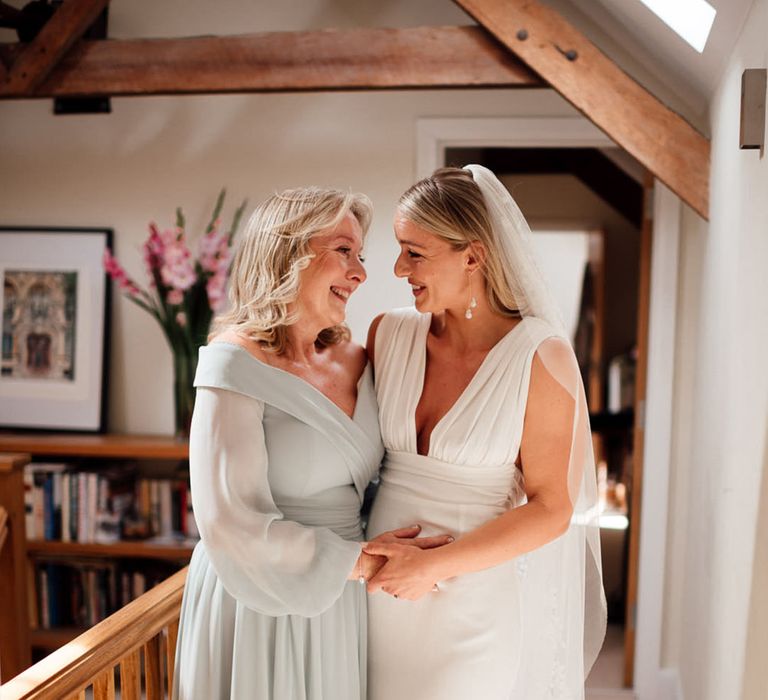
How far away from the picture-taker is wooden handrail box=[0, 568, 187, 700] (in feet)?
4.69

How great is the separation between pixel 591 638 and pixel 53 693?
47.5 inches

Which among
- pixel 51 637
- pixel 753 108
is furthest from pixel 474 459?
pixel 51 637

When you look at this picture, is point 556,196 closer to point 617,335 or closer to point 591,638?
point 617,335

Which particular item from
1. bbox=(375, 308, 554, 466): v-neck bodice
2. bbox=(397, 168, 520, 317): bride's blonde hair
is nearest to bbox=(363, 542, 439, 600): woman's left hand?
bbox=(375, 308, 554, 466): v-neck bodice

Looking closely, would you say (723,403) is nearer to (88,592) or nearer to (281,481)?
(281,481)

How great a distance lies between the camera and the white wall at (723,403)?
5.25ft

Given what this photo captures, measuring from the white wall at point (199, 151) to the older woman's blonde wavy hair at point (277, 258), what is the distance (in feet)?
5.61

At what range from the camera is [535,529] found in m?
1.71

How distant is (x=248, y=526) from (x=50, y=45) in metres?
2.08

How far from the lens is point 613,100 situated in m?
2.57

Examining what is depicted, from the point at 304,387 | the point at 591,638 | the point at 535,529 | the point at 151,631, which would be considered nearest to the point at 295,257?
the point at 304,387

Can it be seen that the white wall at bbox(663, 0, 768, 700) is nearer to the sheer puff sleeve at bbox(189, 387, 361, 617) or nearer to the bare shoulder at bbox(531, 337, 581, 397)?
the bare shoulder at bbox(531, 337, 581, 397)

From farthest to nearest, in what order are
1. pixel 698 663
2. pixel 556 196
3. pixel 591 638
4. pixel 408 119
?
pixel 556 196
pixel 408 119
pixel 698 663
pixel 591 638

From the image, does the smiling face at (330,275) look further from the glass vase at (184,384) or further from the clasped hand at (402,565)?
the glass vase at (184,384)
